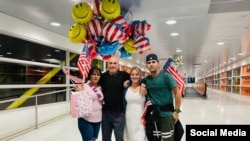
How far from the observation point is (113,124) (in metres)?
2.69

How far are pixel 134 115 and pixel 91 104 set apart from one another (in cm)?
54

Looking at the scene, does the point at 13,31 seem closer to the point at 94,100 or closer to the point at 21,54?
the point at 21,54

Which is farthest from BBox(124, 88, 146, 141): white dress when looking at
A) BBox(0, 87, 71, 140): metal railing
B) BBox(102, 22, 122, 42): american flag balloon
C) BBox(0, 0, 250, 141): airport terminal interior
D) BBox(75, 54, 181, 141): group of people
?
BBox(0, 87, 71, 140): metal railing

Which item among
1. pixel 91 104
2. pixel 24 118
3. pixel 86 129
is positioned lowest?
pixel 24 118

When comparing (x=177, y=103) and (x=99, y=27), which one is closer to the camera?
(x=177, y=103)

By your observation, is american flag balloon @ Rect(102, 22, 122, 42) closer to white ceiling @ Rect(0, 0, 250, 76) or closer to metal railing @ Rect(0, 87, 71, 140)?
white ceiling @ Rect(0, 0, 250, 76)

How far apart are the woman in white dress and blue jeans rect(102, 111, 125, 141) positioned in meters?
0.08

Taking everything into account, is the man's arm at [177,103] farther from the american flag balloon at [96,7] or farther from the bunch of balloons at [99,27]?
the american flag balloon at [96,7]

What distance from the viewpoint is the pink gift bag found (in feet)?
8.34

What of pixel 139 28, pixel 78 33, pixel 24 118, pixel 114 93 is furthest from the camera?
pixel 24 118

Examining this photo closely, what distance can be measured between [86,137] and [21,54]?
389 centimetres

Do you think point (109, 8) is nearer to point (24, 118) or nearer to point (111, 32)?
point (111, 32)

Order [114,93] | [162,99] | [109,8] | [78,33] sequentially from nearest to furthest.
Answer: [162,99]
[114,93]
[109,8]
[78,33]

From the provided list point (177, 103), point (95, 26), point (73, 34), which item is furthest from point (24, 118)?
point (177, 103)
